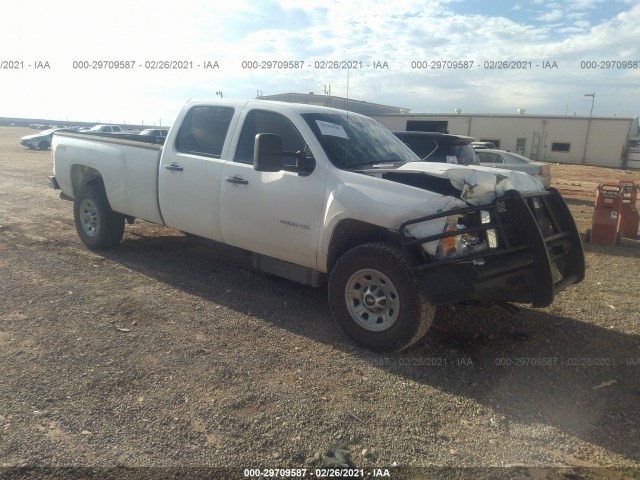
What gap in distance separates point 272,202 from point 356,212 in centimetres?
98

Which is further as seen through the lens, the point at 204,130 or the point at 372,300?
the point at 204,130

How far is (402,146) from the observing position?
A: 554 cm

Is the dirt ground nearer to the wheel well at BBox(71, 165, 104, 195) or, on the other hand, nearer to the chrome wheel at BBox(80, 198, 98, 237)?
the chrome wheel at BBox(80, 198, 98, 237)

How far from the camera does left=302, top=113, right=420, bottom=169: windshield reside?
15.1 ft

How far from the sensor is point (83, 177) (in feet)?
22.7

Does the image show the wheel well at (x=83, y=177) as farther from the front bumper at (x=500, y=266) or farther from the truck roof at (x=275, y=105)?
the front bumper at (x=500, y=266)

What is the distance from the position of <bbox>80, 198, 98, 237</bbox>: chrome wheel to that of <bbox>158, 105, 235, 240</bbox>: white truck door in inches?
63.3

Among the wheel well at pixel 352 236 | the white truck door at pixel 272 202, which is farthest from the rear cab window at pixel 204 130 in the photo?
the wheel well at pixel 352 236

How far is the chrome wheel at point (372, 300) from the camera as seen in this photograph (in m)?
3.95

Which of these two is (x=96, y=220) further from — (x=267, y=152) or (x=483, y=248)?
(x=483, y=248)

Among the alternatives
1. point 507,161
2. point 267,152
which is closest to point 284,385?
point 267,152

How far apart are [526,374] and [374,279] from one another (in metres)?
1.37

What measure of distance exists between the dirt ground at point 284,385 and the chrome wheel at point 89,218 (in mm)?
1087

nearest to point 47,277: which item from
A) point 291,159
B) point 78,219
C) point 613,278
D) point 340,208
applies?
point 78,219
